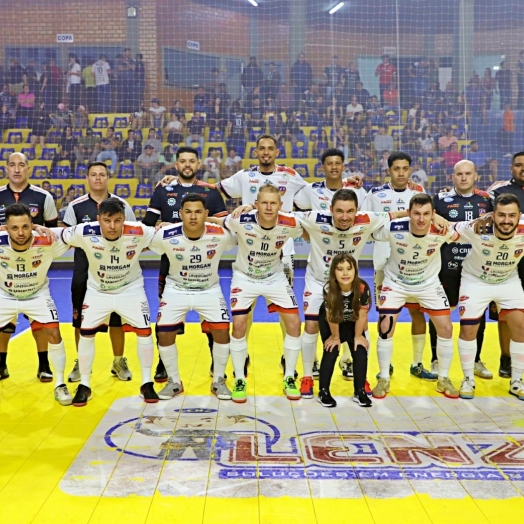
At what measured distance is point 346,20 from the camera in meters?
15.1

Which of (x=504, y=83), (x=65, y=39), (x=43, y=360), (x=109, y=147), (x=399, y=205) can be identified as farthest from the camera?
(x=65, y=39)

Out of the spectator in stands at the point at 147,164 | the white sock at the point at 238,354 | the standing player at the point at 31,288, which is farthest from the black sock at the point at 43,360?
the spectator in stands at the point at 147,164

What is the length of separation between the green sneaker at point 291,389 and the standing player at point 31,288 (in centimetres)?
193

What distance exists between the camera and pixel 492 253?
18.9 feet

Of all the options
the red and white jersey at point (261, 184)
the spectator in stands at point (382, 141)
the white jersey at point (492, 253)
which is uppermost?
the spectator in stands at point (382, 141)

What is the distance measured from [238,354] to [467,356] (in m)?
2.13

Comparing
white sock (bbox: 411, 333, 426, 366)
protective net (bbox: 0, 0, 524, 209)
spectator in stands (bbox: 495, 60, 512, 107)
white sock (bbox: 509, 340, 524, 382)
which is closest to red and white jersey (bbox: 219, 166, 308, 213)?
white sock (bbox: 411, 333, 426, 366)

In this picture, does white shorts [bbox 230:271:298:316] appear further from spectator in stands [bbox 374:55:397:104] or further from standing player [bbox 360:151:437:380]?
spectator in stands [bbox 374:55:397:104]

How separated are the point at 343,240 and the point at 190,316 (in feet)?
13.6

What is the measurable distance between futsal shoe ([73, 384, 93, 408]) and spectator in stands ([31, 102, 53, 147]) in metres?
10.4

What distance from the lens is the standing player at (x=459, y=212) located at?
6.23 meters

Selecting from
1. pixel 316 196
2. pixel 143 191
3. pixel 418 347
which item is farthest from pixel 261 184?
pixel 143 191

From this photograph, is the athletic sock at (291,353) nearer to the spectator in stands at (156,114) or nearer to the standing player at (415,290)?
the standing player at (415,290)

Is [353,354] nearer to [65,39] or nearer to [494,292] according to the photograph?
[494,292]
